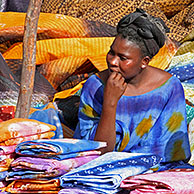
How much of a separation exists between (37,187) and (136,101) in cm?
88

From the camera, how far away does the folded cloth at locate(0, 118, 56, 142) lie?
1881 millimetres

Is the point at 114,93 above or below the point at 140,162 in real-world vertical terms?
above

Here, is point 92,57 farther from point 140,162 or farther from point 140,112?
point 140,162

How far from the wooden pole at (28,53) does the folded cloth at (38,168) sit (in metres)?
0.73

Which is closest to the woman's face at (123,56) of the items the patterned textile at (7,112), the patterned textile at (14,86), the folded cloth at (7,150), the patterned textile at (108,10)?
the folded cloth at (7,150)

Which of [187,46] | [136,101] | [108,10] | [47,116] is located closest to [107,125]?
[136,101]

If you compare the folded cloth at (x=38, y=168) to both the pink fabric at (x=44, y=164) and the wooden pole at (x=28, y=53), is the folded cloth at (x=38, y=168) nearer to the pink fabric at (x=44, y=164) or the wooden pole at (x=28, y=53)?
the pink fabric at (x=44, y=164)

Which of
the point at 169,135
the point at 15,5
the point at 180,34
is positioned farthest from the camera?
the point at 15,5

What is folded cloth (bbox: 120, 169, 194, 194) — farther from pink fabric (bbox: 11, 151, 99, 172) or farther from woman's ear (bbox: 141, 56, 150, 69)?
woman's ear (bbox: 141, 56, 150, 69)

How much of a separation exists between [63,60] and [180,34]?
1416 millimetres

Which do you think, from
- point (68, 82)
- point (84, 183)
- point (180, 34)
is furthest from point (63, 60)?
point (84, 183)

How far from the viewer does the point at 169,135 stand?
93.7 inches

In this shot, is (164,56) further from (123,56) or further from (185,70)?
(123,56)

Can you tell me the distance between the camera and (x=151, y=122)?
238 cm
